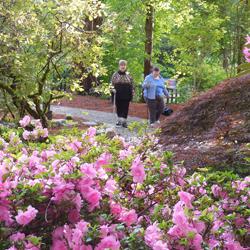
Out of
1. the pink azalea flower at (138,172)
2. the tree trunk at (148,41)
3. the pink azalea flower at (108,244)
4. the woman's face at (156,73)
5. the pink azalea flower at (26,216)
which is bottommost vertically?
the pink azalea flower at (108,244)

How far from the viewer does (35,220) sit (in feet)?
7.07

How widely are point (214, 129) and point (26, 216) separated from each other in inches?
187

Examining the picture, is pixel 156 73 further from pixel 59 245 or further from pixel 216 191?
pixel 59 245

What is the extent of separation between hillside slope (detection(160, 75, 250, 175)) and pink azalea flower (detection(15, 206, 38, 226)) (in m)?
3.30

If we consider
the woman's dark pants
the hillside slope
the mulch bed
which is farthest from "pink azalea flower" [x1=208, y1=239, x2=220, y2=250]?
the mulch bed

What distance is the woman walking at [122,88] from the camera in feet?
37.2

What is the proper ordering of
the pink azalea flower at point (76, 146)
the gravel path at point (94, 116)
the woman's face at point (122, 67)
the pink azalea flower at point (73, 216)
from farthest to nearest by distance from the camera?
the gravel path at point (94, 116), the woman's face at point (122, 67), the pink azalea flower at point (76, 146), the pink azalea flower at point (73, 216)

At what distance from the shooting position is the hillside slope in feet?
18.1

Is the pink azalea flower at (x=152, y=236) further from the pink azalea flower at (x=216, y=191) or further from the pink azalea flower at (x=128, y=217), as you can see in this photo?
the pink azalea flower at (x=216, y=191)

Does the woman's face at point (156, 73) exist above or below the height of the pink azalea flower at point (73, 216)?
above

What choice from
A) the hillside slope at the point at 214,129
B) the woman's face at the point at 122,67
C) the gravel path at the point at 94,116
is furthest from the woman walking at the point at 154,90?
the hillside slope at the point at 214,129

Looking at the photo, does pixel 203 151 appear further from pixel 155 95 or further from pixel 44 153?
pixel 155 95

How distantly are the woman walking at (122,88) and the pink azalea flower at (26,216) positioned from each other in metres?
9.18

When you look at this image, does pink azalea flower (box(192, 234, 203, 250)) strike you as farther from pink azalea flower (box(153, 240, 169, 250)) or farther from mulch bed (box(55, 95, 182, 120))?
mulch bed (box(55, 95, 182, 120))
